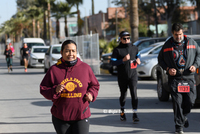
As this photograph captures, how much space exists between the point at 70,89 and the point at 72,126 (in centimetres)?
42

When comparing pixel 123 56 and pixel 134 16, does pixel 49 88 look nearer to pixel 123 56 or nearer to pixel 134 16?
pixel 123 56

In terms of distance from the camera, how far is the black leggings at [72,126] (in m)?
4.47

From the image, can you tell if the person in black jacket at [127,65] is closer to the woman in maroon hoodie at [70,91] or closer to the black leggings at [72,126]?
the woman in maroon hoodie at [70,91]

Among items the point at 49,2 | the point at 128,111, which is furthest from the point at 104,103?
the point at 49,2

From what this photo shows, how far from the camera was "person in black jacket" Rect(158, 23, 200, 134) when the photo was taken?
22.4ft

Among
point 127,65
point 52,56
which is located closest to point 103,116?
point 127,65

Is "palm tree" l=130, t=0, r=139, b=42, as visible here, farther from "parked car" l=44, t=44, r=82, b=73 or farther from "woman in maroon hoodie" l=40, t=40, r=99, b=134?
"woman in maroon hoodie" l=40, t=40, r=99, b=134

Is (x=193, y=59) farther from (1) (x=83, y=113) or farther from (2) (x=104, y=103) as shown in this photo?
(2) (x=104, y=103)

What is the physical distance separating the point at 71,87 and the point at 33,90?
10414mm

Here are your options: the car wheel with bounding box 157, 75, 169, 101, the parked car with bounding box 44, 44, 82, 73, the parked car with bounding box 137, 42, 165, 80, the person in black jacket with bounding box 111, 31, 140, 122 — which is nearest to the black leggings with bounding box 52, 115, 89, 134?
the person in black jacket with bounding box 111, 31, 140, 122

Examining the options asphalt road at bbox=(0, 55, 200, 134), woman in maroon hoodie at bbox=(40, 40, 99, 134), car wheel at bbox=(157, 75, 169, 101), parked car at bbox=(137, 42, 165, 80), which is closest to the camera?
woman in maroon hoodie at bbox=(40, 40, 99, 134)

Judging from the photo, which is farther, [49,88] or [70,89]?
[49,88]

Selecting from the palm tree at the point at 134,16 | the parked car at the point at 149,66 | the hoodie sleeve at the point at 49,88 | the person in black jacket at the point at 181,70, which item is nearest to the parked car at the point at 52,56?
the palm tree at the point at 134,16

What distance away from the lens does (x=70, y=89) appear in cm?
447
